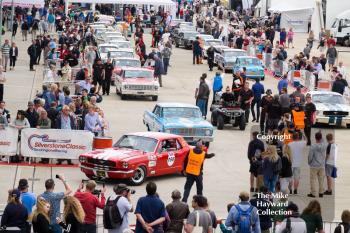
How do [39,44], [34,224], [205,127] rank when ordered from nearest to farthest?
[34,224], [205,127], [39,44]

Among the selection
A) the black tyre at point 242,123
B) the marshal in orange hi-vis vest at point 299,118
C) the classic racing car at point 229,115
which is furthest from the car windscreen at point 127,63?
the marshal in orange hi-vis vest at point 299,118

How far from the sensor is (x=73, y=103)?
29.7 meters

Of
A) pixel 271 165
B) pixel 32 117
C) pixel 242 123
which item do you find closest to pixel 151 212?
pixel 271 165

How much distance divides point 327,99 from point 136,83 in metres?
7.53

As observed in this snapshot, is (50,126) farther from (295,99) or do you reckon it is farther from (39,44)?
(39,44)

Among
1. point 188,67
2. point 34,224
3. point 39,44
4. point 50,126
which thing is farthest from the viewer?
point 188,67

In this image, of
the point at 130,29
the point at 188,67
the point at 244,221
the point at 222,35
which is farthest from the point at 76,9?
the point at 244,221

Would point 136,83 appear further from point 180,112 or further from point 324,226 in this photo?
point 324,226

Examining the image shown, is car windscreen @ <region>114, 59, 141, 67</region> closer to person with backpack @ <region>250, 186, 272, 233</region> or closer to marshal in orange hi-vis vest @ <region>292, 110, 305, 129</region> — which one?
marshal in orange hi-vis vest @ <region>292, 110, 305, 129</region>

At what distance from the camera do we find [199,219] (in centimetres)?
1659

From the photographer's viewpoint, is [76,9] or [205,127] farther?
[76,9]

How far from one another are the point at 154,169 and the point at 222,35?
4377 centimetres

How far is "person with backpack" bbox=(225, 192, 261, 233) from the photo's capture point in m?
17.2

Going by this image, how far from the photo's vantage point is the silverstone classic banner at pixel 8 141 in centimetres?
2750
